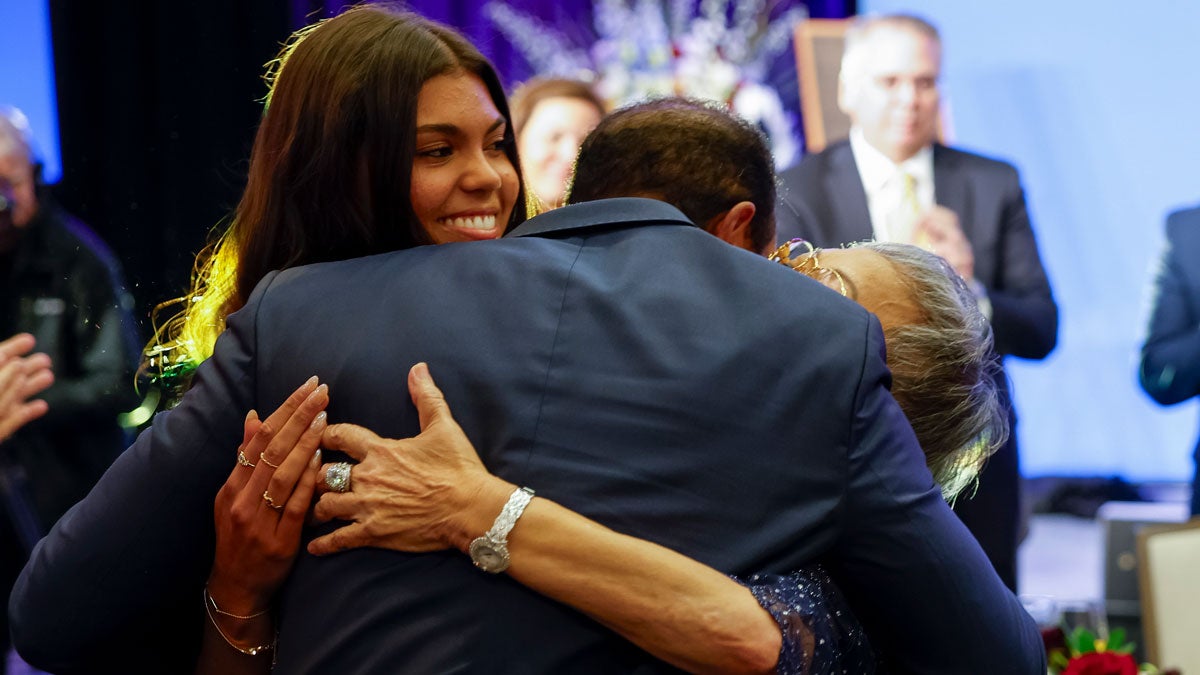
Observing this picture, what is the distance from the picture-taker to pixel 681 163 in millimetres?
1744

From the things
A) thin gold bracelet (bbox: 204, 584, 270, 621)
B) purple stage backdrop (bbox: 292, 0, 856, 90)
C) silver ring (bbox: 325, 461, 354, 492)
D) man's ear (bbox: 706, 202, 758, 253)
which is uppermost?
purple stage backdrop (bbox: 292, 0, 856, 90)

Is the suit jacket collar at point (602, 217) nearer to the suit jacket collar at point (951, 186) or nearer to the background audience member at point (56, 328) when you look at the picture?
the background audience member at point (56, 328)

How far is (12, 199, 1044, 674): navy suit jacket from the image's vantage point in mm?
1350

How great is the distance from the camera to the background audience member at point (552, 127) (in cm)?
379

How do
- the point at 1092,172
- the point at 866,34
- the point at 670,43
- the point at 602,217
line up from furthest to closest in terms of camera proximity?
1. the point at 1092,172
2. the point at 670,43
3. the point at 866,34
4. the point at 602,217

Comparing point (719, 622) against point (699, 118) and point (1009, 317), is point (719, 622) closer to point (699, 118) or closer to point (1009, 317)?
point (699, 118)

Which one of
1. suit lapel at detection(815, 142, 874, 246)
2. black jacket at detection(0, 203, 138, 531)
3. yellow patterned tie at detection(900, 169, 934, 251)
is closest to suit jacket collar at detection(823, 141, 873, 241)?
suit lapel at detection(815, 142, 874, 246)

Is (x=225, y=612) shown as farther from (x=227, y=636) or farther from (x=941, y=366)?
(x=941, y=366)

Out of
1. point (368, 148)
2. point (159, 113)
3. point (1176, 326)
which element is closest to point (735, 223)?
point (368, 148)

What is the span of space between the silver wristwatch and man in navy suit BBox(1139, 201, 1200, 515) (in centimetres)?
286

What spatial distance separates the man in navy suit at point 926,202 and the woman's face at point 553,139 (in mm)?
606

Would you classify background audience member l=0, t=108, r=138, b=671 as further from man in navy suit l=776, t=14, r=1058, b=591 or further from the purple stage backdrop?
the purple stage backdrop

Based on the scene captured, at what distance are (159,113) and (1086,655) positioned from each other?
186 cm

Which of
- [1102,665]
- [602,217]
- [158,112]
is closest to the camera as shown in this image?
[602,217]
